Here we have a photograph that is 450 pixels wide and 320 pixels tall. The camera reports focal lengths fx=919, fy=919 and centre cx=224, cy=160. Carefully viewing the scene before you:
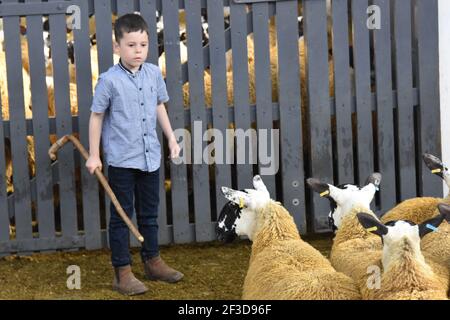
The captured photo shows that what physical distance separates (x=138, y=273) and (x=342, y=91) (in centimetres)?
197

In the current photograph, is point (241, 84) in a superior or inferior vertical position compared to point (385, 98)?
superior

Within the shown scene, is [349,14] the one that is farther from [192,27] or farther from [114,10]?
[114,10]

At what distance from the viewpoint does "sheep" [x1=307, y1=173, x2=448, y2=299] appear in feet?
13.2

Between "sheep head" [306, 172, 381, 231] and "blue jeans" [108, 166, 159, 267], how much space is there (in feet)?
3.26

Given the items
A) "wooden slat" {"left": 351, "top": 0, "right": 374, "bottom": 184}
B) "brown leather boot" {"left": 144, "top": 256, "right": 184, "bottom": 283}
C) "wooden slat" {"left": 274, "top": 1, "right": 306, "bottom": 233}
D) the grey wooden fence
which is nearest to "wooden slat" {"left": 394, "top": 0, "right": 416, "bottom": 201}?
the grey wooden fence

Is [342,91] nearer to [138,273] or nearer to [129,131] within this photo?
[129,131]

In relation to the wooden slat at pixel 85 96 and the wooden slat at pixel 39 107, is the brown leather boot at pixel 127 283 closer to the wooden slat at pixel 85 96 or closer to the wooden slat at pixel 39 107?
the wooden slat at pixel 85 96

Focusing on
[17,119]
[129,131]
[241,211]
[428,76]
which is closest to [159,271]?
[241,211]

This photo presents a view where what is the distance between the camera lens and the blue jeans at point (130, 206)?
550cm

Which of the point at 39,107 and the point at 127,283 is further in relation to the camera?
the point at 39,107

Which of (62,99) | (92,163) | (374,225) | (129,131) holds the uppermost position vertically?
(62,99)

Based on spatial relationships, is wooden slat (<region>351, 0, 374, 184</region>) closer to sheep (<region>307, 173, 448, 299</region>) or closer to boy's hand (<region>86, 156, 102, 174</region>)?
sheep (<region>307, 173, 448, 299</region>)

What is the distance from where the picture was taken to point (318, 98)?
21.6 ft

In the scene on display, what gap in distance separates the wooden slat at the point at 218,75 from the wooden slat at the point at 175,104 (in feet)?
0.77
